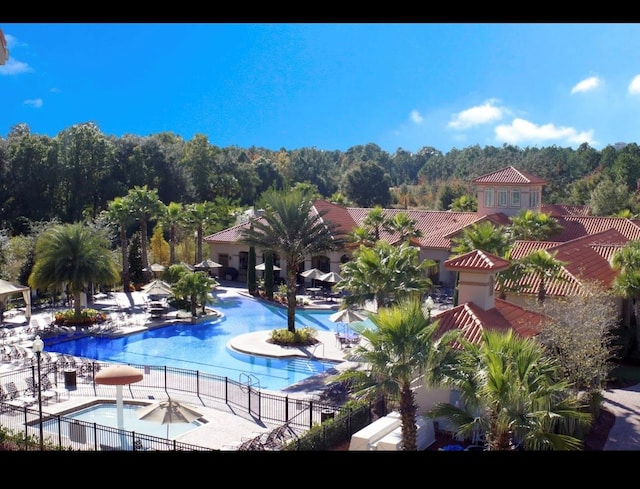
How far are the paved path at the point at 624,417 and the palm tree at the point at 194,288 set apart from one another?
17.2m

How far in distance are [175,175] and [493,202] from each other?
96.3ft

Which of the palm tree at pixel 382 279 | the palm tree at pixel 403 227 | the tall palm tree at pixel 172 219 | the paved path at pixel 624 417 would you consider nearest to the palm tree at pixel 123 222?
the tall palm tree at pixel 172 219

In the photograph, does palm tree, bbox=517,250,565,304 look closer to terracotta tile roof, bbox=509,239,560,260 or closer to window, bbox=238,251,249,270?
terracotta tile roof, bbox=509,239,560,260

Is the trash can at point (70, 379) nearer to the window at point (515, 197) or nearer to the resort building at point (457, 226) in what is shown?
the resort building at point (457, 226)

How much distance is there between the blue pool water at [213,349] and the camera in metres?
21.1

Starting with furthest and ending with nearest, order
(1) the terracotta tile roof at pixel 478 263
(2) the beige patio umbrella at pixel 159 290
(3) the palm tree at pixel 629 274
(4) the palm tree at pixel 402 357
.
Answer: (2) the beige patio umbrella at pixel 159 290, (3) the palm tree at pixel 629 274, (1) the terracotta tile roof at pixel 478 263, (4) the palm tree at pixel 402 357

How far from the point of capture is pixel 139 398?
17.5 m

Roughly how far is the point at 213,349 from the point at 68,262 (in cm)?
757

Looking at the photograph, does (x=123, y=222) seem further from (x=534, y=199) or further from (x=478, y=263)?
(x=534, y=199)

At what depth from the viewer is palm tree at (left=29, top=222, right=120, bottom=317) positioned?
26109mm

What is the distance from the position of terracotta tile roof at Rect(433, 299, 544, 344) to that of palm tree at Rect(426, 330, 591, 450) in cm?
440

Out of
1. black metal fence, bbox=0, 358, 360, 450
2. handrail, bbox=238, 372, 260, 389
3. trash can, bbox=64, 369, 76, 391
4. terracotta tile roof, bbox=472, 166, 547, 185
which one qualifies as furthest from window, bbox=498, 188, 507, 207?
trash can, bbox=64, 369, 76, 391
